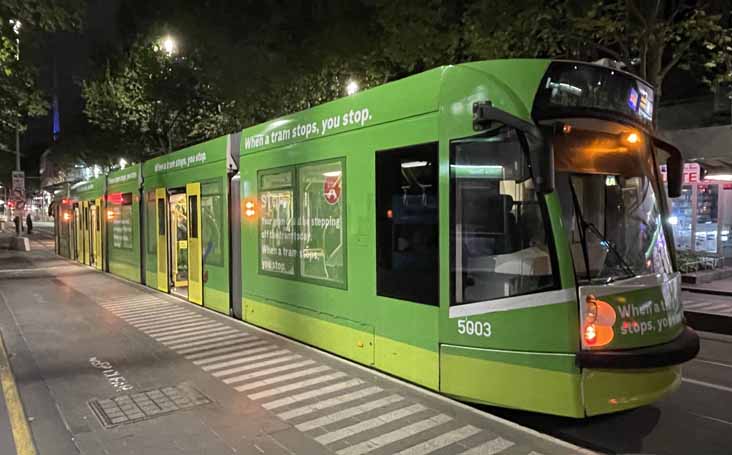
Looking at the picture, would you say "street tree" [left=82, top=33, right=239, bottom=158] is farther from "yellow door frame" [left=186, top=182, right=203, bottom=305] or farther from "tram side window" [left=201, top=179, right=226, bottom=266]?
"tram side window" [left=201, top=179, right=226, bottom=266]

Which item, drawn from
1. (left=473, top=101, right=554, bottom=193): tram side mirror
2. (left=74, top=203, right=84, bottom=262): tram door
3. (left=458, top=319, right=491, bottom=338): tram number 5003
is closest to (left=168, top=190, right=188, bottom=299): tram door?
(left=458, top=319, right=491, bottom=338): tram number 5003

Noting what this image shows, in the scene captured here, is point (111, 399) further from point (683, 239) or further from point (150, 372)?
point (683, 239)

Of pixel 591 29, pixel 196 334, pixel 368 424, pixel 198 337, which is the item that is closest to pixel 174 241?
pixel 196 334

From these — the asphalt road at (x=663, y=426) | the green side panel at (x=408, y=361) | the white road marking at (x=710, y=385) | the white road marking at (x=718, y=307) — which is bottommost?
the white road marking at (x=710, y=385)

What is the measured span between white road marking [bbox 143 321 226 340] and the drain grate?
2.70 m

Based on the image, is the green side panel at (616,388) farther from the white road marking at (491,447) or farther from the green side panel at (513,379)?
the white road marking at (491,447)

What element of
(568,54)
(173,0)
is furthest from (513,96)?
(173,0)

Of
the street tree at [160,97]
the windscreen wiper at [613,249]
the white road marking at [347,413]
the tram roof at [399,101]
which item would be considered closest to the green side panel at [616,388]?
the windscreen wiper at [613,249]

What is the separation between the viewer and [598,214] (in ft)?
15.1

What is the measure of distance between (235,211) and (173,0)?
14152 millimetres

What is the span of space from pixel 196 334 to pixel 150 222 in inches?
233

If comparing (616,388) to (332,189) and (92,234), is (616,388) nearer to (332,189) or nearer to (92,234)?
(332,189)

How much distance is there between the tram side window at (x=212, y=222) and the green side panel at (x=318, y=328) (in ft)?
4.84

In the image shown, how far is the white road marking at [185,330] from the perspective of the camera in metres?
8.41
